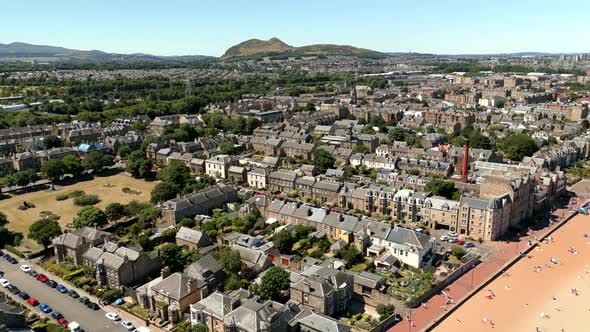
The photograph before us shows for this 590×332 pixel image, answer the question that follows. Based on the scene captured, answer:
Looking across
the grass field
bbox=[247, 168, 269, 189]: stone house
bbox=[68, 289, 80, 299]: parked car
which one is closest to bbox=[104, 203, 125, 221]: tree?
the grass field

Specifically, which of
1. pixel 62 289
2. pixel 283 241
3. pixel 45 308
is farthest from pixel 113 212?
pixel 283 241

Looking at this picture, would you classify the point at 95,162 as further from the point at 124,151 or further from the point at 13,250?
the point at 13,250

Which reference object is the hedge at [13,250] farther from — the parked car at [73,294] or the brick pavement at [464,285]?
the brick pavement at [464,285]

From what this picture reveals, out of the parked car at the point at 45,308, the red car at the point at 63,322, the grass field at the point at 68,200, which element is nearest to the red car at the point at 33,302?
the parked car at the point at 45,308

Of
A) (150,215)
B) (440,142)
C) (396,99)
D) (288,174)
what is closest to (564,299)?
(288,174)

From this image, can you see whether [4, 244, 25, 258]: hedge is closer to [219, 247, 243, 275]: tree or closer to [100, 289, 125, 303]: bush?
[100, 289, 125, 303]: bush

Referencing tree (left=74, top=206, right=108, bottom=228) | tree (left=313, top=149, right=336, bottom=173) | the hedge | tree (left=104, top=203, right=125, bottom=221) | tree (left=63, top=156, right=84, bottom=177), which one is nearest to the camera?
the hedge
